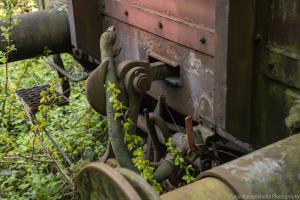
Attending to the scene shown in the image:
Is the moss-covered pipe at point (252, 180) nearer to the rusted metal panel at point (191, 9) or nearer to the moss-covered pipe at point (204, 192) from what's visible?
the moss-covered pipe at point (204, 192)

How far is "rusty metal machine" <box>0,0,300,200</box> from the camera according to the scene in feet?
5.74

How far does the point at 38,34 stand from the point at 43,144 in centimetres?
93

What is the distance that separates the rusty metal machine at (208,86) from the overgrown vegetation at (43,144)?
0.49 metres

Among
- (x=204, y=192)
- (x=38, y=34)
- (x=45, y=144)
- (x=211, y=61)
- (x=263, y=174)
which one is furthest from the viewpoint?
(x=45, y=144)

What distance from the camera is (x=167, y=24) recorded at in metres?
3.33

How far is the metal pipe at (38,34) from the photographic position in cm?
417

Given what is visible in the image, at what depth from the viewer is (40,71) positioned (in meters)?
7.04

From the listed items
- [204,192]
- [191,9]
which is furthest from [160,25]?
[204,192]

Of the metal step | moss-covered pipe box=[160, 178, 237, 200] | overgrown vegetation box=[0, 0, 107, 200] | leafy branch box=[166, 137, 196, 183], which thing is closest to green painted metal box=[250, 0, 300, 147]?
leafy branch box=[166, 137, 196, 183]

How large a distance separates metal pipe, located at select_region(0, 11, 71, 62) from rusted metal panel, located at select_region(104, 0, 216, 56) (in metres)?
0.48

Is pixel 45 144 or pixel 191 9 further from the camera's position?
pixel 45 144

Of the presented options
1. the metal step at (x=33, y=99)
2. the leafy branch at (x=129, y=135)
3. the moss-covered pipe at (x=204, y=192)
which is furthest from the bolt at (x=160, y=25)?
the moss-covered pipe at (x=204, y=192)

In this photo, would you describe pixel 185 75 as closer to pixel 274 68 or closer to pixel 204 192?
pixel 274 68

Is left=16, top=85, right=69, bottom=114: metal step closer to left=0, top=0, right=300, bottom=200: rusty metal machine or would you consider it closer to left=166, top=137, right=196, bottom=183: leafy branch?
left=0, top=0, right=300, bottom=200: rusty metal machine
